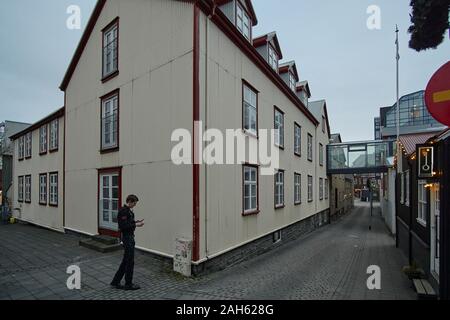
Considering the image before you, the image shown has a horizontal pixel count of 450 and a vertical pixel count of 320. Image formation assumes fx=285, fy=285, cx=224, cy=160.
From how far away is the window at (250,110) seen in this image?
1012 centimetres

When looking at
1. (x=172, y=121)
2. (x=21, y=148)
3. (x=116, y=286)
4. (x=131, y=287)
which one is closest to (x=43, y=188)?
(x=21, y=148)

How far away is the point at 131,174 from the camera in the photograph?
928 cm

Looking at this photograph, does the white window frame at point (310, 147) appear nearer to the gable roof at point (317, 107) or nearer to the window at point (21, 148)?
the gable roof at point (317, 107)

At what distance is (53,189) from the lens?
14969 millimetres

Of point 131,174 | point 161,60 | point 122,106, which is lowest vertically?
point 131,174

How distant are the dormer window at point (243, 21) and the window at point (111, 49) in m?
4.46

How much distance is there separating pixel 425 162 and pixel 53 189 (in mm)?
16110

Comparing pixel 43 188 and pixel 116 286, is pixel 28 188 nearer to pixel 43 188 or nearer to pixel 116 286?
pixel 43 188

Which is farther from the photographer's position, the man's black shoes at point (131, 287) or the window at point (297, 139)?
the window at point (297, 139)

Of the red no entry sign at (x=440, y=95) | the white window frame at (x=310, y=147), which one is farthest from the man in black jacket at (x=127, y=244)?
the white window frame at (x=310, y=147)

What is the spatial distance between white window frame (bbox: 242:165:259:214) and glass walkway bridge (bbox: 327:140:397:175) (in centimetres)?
1401
